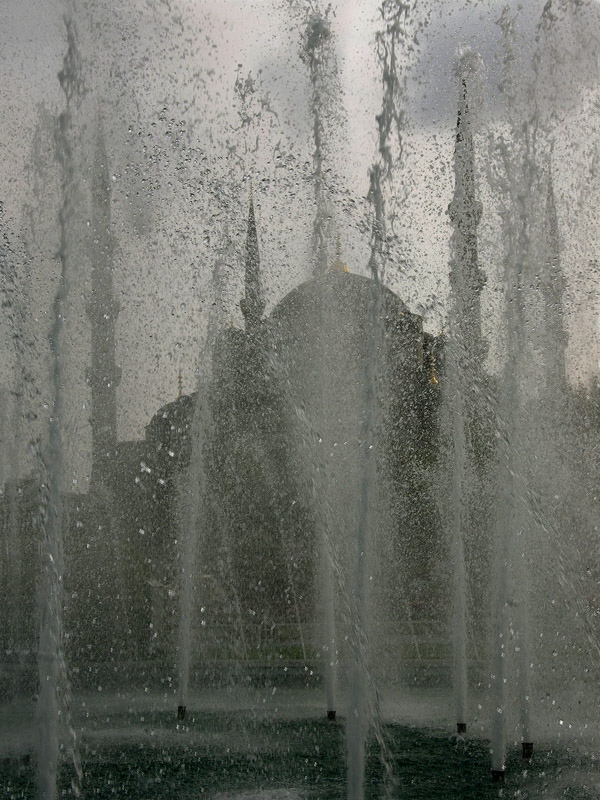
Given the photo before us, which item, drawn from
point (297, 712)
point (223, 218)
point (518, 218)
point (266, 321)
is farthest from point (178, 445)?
point (518, 218)

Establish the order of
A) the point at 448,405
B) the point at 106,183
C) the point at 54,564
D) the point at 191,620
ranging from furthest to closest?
the point at 448,405
the point at 191,620
the point at 106,183
the point at 54,564

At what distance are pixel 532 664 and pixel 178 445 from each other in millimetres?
4474

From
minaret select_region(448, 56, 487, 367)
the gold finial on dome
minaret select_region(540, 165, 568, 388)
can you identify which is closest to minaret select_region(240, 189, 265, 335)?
the gold finial on dome

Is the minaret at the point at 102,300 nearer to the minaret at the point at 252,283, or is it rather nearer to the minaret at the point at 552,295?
the minaret at the point at 252,283

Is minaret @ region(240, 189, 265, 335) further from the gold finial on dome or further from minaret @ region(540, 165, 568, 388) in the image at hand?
minaret @ region(540, 165, 568, 388)

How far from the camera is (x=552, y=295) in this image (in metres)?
8.91

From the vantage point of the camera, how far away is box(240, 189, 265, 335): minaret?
10.2m

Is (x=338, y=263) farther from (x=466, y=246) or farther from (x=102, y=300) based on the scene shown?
(x=102, y=300)

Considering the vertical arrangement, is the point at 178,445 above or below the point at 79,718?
above

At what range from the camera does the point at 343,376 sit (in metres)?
10.5

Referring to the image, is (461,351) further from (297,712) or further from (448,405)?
(297,712)

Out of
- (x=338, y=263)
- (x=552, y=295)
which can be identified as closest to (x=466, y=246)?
(x=552, y=295)

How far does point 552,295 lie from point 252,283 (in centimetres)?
294

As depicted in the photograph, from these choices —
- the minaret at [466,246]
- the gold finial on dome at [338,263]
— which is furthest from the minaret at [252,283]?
the minaret at [466,246]
